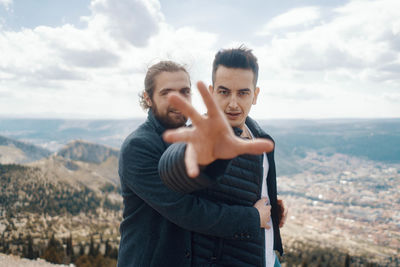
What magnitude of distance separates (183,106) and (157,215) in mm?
2297

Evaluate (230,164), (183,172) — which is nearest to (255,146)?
(183,172)

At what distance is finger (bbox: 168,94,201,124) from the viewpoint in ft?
6.44

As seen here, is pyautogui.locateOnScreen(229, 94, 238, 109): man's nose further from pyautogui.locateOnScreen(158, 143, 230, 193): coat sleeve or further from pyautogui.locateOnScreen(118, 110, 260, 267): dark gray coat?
pyautogui.locateOnScreen(158, 143, 230, 193): coat sleeve

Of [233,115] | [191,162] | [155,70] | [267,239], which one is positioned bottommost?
[267,239]

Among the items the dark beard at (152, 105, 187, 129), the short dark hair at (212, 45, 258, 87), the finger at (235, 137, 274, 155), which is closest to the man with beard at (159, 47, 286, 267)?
the short dark hair at (212, 45, 258, 87)

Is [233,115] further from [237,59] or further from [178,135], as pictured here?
[178,135]

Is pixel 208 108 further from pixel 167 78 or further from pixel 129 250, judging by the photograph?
pixel 129 250

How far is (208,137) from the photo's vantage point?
216 centimetres

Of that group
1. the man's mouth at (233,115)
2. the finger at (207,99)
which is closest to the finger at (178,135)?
the finger at (207,99)

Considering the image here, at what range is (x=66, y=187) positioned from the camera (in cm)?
19125

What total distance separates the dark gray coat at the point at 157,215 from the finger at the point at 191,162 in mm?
926

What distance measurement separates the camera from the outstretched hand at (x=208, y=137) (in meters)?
2.00

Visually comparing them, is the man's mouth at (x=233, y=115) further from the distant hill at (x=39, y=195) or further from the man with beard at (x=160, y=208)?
the distant hill at (x=39, y=195)

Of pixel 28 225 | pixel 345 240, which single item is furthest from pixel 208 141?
pixel 345 240
